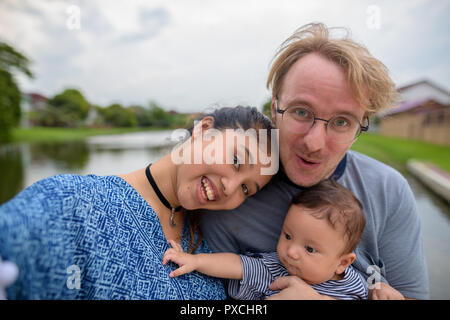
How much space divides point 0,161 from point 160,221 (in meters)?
12.7

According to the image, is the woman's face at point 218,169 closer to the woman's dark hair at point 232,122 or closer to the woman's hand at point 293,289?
the woman's dark hair at point 232,122

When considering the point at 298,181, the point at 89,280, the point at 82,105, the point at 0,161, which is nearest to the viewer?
the point at 89,280

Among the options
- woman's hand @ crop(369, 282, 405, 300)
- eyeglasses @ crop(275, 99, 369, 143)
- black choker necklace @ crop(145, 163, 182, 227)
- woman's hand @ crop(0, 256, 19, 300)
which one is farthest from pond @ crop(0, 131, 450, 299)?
woman's hand @ crop(369, 282, 405, 300)

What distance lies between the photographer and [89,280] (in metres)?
0.89

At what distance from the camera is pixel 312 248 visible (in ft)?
3.88

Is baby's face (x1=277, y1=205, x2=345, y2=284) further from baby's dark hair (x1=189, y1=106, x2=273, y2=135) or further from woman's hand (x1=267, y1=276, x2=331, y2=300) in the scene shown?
baby's dark hair (x1=189, y1=106, x2=273, y2=135)

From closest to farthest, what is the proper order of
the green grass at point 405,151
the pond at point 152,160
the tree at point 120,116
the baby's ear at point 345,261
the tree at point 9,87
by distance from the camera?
the baby's ear at point 345,261 < the tree at point 120,116 < the pond at point 152,160 < the tree at point 9,87 < the green grass at point 405,151

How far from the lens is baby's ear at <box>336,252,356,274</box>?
3.95 ft

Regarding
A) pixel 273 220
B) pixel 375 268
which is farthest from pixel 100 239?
pixel 375 268

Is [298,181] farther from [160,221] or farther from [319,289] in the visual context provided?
[160,221]

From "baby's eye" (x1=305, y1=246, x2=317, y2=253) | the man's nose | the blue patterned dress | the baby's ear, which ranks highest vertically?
the man's nose

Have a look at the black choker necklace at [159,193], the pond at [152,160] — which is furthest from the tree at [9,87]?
the black choker necklace at [159,193]

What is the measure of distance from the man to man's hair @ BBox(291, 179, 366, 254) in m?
0.09

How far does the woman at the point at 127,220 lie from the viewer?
772 millimetres
